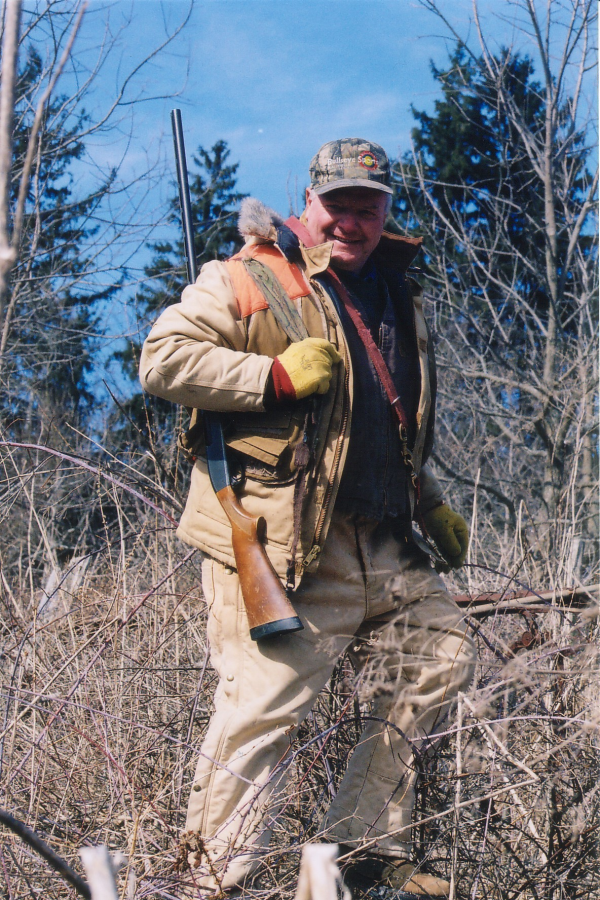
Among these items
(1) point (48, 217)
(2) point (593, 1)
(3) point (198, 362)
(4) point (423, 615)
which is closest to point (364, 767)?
(4) point (423, 615)

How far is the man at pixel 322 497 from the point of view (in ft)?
7.50

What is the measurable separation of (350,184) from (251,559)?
1.22 metres

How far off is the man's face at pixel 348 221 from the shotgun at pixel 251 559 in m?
0.73

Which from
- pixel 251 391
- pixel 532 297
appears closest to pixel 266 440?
pixel 251 391

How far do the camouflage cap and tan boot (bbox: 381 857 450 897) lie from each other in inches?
81.7

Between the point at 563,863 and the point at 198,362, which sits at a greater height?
the point at 198,362

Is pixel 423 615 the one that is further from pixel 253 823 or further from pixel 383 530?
pixel 253 823

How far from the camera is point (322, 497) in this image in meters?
2.39

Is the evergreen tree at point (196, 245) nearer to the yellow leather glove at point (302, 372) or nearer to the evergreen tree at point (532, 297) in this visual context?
the evergreen tree at point (532, 297)

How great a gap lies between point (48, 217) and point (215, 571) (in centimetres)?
833

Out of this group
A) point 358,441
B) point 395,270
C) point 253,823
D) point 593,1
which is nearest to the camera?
point 253,823

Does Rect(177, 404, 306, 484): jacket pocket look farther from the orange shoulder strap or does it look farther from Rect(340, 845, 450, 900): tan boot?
Rect(340, 845, 450, 900): tan boot

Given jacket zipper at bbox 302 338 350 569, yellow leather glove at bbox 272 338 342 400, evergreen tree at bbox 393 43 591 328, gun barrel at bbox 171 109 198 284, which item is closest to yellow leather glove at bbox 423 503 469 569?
jacket zipper at bbox 302 338 350 569

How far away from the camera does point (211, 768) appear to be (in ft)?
7.44
